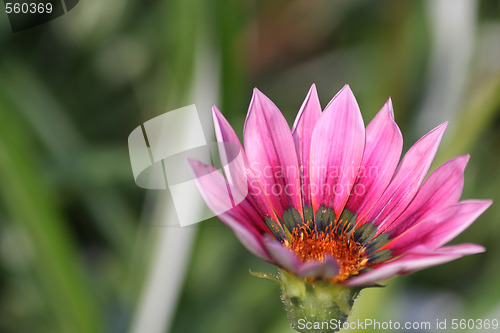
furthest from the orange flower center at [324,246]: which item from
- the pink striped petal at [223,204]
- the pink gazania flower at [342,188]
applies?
the pink striped petal at [223,204]

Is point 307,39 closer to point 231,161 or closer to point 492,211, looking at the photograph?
point 492,211

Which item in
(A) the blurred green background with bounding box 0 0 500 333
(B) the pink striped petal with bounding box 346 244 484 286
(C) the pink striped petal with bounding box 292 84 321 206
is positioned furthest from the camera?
(A) the blurred green background with bounding box 0 0 500 333

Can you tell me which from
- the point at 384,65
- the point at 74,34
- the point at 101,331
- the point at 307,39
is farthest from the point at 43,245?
the point at 307,39

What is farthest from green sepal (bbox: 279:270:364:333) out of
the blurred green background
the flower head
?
the blurred green background

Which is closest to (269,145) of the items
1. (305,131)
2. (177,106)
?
(305,131)

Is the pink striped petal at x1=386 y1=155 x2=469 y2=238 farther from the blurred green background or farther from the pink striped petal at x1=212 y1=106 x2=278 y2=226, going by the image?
the blurred green background
